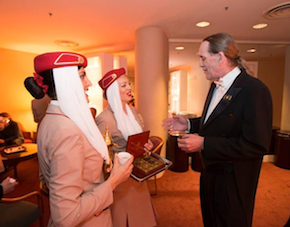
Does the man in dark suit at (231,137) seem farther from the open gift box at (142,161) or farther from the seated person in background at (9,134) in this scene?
the seated person in background at (9,134)

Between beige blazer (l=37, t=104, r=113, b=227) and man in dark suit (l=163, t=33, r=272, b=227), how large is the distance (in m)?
0.62

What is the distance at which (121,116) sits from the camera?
1945mm

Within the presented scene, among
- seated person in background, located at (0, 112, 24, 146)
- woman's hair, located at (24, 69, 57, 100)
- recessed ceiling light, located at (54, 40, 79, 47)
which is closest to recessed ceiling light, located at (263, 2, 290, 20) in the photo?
woman's hair, located at (24, 69, 57, 100)

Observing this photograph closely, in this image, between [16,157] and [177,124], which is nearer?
[177,124]

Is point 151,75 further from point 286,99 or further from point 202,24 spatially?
point 286,99

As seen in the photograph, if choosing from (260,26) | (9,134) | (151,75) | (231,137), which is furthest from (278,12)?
(9,134)

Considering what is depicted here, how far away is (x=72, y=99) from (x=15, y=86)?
238 inches

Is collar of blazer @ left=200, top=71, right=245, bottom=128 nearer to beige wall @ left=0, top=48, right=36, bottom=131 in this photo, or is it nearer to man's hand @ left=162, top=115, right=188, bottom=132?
man's hand @ left=162, top=115, right=188, bottom=132

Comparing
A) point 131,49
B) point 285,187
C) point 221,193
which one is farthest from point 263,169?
point 131,49

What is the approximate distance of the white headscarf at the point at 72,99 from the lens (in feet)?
2.99

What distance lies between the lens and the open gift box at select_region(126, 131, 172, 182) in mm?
1446

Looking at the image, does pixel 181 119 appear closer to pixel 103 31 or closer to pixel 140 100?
pixel 140 100

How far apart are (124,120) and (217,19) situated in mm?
2472

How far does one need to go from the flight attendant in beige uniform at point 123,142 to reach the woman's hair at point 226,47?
108 cm
